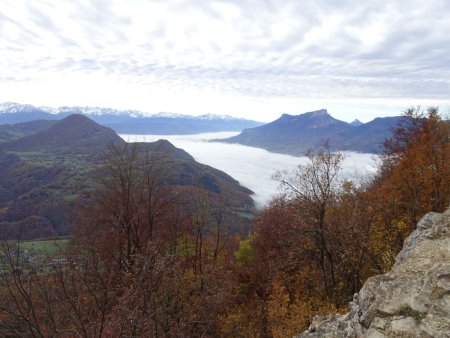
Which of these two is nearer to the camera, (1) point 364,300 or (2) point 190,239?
(1) point 364,300

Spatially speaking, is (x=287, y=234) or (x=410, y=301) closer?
(x=410, y=301)

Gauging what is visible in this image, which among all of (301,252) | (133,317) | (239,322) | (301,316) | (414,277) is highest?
(414,277)

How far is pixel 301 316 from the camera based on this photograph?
27.9 metres

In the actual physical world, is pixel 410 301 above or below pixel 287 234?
above

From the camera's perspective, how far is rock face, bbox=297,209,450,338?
1270 centimetres

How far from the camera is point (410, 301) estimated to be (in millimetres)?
13695

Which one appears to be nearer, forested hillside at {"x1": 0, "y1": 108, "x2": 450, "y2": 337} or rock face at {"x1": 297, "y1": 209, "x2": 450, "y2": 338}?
rock face at {"x1": 297, "y1": 209, "x2": 450, "y2": 338}

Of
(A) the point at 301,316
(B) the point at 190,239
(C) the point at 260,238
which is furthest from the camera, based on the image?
(C) the point at 260,238

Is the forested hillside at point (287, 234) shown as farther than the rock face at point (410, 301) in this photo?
Yes

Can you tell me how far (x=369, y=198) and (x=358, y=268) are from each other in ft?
22.6

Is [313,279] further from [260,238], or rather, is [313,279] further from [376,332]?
[376,332]

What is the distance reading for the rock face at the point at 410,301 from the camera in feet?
41.7

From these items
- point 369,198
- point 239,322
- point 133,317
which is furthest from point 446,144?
point 133,317

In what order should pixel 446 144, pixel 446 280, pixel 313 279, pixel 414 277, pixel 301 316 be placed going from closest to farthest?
pixel 446 280
pixel 414 277
pixel 301 316
pixel 313 279
pixel 446 144
